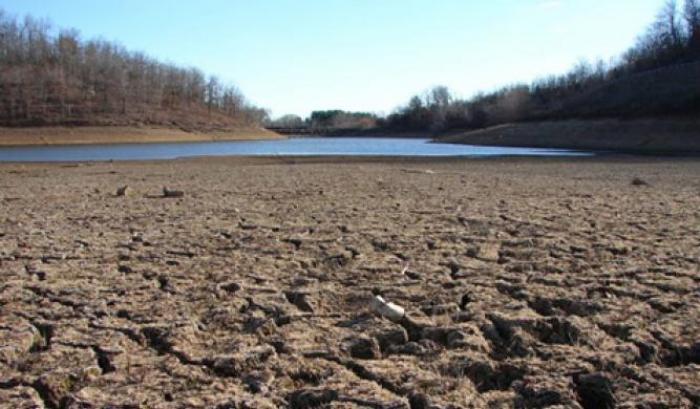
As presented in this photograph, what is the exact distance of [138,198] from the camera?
35.1 feet

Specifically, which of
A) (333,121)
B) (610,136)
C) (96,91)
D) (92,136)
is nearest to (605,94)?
(610,136)

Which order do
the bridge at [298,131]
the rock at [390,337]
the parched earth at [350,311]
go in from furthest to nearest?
the bridge at [298,131] < the rock at [390,337] < the parched earth at [350,311]

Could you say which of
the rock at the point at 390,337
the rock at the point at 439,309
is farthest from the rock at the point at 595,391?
the rock at the point at 439,309

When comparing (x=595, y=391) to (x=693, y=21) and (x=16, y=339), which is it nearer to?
(x=16, y=339)

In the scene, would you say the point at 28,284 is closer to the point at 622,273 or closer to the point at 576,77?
the point at 622,273

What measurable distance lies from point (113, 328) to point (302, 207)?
5.77 meters

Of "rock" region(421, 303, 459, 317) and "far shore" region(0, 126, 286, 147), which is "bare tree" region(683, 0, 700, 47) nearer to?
"far shore" region(0, 126, 286, 147)

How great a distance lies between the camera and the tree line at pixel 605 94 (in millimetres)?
53406

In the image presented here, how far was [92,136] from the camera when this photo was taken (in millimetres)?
79188

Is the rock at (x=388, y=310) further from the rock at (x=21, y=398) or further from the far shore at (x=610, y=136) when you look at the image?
the far shore at (x=610, y=136)

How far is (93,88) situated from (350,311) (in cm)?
11303

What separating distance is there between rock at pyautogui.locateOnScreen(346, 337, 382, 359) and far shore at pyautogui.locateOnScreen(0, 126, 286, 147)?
74055 mm

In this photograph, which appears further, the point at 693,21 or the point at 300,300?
the point at 693,21

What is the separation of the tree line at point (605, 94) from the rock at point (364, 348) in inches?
1954
